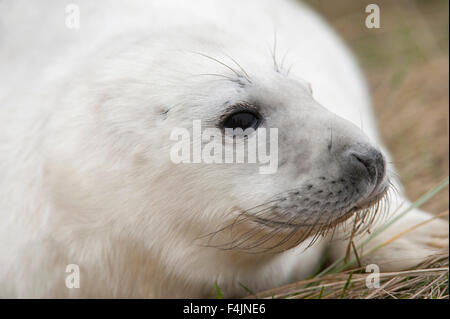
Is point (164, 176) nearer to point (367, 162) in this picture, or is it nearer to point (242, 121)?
point (242, 121)

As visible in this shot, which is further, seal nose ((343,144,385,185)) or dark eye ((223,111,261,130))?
dark eye ((223,111,261,130))

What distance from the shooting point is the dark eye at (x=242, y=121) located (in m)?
2.34

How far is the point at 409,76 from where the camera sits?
5.59 meters

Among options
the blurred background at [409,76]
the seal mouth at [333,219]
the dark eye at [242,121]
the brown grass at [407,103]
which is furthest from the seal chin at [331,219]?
the blurred background at [409,76]

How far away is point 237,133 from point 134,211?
0.48m

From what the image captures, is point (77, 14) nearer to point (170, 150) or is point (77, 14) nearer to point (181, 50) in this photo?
point (181, 50)

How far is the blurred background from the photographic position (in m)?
4.27

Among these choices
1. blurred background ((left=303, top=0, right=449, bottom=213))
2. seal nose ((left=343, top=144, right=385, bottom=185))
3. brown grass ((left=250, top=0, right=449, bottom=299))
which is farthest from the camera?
blurred background ((left=303, top=0, right=449, bottom=213))

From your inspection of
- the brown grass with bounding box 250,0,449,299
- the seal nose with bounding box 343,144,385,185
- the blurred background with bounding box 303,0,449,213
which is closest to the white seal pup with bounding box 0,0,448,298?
the seal nose with bounding box 343,144,385,185

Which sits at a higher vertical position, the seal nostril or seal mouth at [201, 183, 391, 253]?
the seal nostril

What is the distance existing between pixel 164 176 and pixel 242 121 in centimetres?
34

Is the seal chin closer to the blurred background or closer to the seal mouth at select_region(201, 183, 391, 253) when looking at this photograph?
the seal mouth at select_region(201, 183, 391, 253)

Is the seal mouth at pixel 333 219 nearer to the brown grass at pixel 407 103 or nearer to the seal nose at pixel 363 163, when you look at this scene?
the seal nose at pixel 363 163
